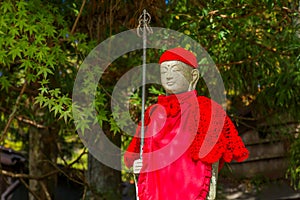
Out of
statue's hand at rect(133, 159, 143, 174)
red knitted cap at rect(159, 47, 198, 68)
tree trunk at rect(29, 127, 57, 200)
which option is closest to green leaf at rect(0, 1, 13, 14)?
red knitted cap at rect(159, 47, 198, 68)

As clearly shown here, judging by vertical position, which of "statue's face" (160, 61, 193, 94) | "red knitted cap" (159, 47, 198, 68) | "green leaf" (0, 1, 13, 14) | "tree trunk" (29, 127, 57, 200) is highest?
"green leaf" (0, 1, 13, 14)

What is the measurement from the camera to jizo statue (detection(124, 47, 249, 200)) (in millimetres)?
3482

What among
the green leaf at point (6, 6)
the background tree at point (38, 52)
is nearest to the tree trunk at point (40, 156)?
the background tree at point (38, 52)

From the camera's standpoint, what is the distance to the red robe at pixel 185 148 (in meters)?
3.47

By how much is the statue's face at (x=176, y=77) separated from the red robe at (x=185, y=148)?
0.16 ft

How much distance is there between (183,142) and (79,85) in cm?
204

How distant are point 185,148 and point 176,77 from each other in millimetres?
460

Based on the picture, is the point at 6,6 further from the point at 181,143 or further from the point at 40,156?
the point at 40,156

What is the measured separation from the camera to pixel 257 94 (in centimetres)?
671

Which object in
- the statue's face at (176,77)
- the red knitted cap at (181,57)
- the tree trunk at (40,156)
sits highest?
the red knitted cap at (181,57)

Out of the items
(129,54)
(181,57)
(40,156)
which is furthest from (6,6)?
(40,156)

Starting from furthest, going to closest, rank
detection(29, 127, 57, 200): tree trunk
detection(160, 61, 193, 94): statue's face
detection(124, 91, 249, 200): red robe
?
detection(29, 127, 57, 200): tree trunk < detection(160, 61, 193, 94): statue's face < detection(124, 91, 249, 200): red robe

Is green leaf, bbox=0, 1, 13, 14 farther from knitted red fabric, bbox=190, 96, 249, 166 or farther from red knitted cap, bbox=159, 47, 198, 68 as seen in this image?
knitted red fabric, bbox=190, 96, 249, 166

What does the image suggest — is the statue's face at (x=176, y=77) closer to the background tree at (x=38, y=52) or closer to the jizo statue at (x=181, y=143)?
the jizo statue at (x=181, y=143)
